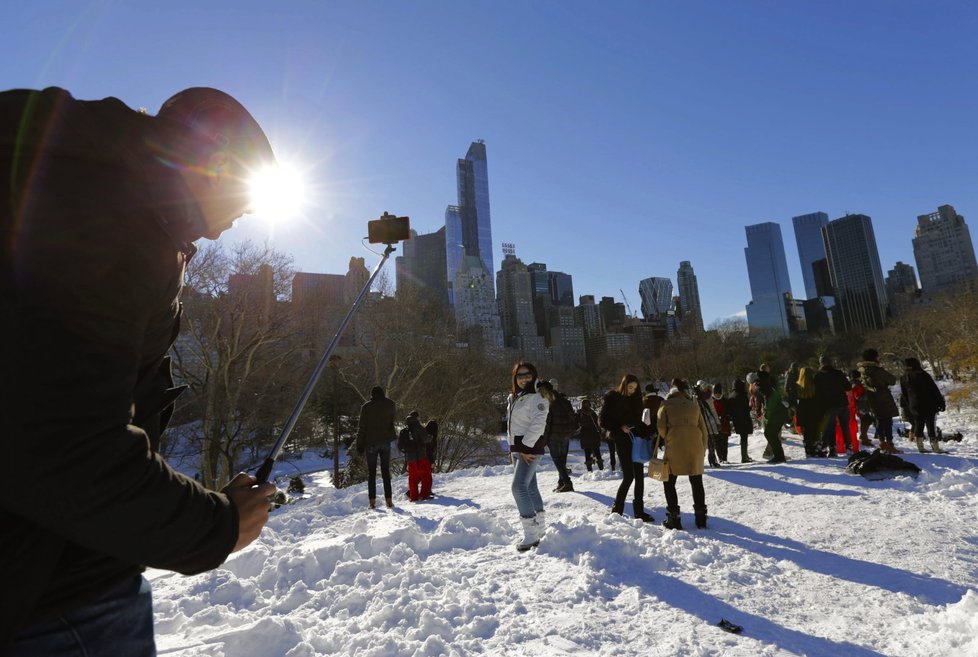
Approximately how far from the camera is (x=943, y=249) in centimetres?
13238

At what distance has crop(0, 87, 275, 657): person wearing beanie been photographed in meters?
0.87

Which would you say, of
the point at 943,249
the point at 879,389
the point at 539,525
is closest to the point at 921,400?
the point at 879,389

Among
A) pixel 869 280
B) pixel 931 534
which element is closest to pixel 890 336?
pixel 931 534

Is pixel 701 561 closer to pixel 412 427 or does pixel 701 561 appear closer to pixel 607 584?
pixel 607 584

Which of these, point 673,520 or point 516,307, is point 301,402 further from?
point 516,307

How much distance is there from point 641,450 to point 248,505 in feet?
21.9

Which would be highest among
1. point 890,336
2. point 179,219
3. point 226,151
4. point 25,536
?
point 890,336

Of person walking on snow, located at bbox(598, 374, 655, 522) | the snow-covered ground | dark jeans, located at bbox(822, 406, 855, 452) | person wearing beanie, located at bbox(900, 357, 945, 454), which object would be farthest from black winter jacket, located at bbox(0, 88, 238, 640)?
person wearing beanie, located at bbox(900, 357, 945, 454)

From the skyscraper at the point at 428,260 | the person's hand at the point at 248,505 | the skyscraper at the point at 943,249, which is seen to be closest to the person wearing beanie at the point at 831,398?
the person's hand at the point at 248,505

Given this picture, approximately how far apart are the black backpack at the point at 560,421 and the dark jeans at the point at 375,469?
10.9ft

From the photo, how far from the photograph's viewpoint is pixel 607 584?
15.6 ft

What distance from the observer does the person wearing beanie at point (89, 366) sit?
87cm

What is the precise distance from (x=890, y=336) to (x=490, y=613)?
230 feet

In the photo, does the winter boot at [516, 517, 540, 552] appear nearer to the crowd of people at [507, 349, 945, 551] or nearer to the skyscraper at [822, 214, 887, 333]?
the crowd of people at [507, 349, 945, 551]
